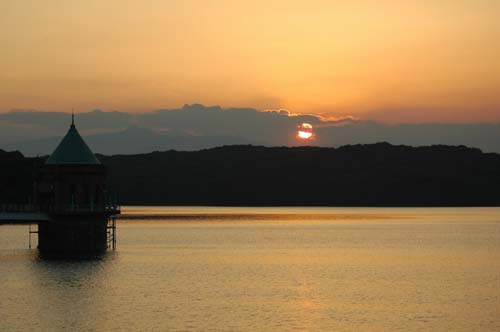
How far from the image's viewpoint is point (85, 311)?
195 feet

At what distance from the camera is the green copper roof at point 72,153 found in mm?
96375

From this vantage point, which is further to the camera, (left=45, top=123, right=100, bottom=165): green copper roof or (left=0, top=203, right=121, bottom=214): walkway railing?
(left=45, top=123, right=100, bottom=165): green copper roof

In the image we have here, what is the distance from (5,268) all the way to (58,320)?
102 feet

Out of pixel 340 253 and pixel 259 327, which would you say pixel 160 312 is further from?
pixel 340 253

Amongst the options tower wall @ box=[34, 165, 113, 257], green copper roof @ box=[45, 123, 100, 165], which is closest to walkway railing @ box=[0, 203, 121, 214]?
tower wall @ box=[34, 165, 113, 257]

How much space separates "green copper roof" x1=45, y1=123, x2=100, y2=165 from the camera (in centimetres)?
9638

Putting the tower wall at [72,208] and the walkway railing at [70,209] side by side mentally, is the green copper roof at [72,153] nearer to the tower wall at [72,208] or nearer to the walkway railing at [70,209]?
the tower wall at [72,208]

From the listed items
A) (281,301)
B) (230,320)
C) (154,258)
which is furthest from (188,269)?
(230,320)

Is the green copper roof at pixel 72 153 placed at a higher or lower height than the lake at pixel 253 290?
higher

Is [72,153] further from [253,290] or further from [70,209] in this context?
[253,290]

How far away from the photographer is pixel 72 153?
97000 millimetres

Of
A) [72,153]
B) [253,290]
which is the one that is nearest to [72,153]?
[72,153]

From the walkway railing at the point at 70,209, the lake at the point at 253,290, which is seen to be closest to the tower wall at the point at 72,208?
the walkway railing at the point at 70,209

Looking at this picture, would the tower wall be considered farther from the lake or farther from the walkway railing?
the lake
